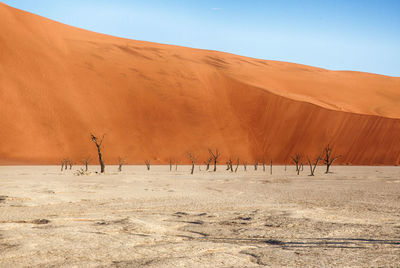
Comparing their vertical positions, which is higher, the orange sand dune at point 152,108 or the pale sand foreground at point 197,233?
the orange sand dune at point 152,108

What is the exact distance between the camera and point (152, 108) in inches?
1866

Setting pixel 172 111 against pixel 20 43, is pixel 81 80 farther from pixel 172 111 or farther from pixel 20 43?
pixel 172 111

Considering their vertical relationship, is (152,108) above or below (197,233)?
above

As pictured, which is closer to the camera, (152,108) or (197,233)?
(197,233)

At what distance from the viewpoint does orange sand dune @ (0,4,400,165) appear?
136 ft

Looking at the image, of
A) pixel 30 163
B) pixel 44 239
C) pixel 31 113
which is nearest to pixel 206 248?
pixel 44 239

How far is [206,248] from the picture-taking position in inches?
178

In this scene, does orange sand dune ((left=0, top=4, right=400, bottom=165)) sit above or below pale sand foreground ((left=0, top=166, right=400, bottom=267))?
above

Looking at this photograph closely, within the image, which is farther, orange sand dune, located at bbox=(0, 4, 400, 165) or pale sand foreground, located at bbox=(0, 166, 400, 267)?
orange sand dune, located at bbox=(0, 4, 400, 165)

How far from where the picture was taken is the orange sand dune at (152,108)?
41.4 m

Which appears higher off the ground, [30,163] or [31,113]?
[31,113]

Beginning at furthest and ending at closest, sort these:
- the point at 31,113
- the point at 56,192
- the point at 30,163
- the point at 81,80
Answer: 1. the point at 81,80
2. the point at 31,113
3. the point at 30,163
4. the point at 56,192

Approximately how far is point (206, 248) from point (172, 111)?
4339 centimetres

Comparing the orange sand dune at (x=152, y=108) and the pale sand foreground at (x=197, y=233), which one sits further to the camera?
the orange sand dune at (x=152, y=108)
